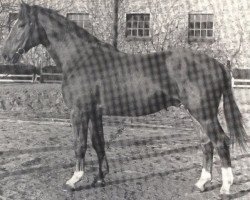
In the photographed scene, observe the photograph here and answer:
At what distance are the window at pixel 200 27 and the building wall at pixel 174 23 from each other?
307mm

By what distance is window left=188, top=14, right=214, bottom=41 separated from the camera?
2054 cm

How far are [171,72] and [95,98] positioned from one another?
1104mm

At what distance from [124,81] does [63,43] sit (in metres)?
1.08

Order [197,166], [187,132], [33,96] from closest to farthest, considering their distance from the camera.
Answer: [197,166], [187,132], [33,96]

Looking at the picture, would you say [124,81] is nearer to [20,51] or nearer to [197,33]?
[20,51]

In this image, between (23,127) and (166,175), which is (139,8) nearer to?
(23,127)

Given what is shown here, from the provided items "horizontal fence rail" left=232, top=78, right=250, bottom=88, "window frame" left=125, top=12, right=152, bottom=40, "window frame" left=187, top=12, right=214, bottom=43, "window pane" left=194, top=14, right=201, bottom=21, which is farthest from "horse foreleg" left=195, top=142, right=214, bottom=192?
"window pane" left=194, top=14, right=201, bottom=21

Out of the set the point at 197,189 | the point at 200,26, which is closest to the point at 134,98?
the point at 197,189

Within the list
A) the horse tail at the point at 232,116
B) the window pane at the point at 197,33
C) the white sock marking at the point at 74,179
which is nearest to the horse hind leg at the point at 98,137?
the white sock marking at the point at 74,179

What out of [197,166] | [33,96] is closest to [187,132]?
[197,166]

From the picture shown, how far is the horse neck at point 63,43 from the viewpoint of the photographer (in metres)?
5.04

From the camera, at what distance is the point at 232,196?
4711 millimetres

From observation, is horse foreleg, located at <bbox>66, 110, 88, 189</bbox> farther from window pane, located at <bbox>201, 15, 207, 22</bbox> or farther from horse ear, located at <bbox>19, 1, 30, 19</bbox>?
window pane, located at <bbox>201, 15, 207, 22</bbox>

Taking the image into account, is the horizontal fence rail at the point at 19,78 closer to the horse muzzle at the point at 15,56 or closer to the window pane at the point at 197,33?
the window pane at the point at 197,33
